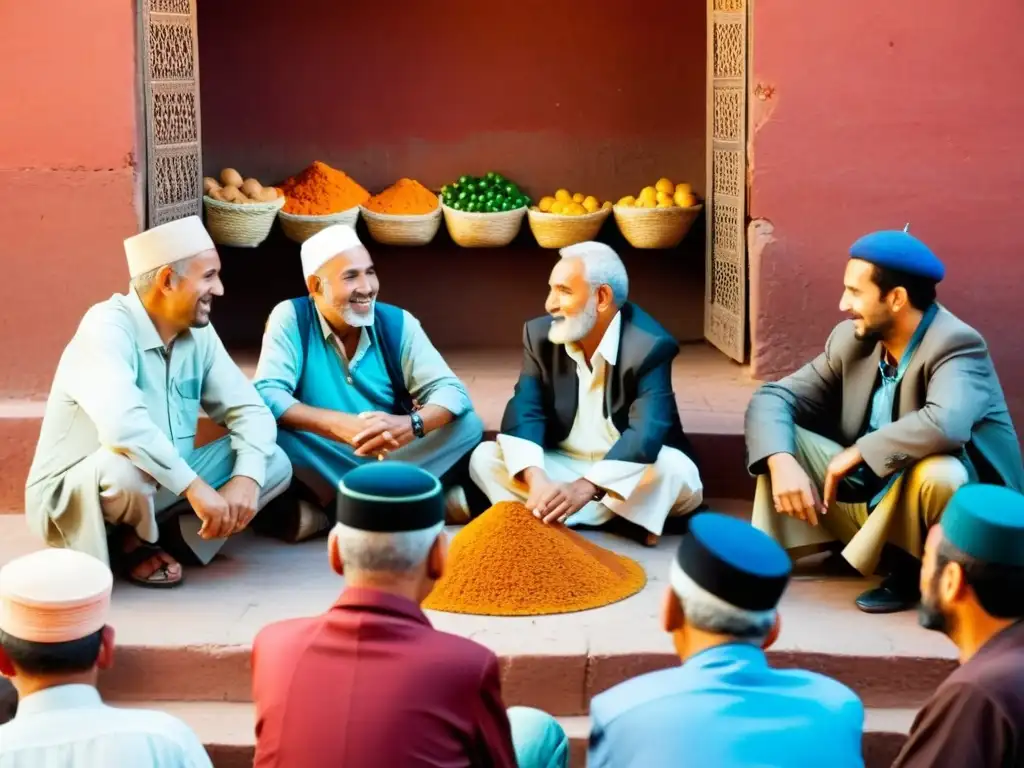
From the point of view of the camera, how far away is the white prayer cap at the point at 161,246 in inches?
178

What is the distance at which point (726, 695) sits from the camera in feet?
7.84

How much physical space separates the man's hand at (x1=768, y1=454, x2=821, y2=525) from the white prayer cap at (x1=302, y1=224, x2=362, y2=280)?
1.68 metres

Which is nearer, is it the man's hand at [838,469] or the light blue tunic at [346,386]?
the man's hand at [838,469]

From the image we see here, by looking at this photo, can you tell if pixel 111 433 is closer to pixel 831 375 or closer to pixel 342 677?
pixel 342 677

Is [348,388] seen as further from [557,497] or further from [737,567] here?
[737,567]

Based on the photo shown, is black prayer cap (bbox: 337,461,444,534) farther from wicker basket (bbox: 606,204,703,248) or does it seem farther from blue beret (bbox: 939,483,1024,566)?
wicker basket (bbox: 606,204,703,248)

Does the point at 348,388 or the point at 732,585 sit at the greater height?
the point at 732,585

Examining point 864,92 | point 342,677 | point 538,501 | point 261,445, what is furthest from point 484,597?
point 864,92

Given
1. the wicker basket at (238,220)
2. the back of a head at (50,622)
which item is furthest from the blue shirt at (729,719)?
the wicker basket at (238,220)

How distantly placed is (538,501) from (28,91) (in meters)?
2.59

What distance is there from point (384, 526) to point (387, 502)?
45 mm

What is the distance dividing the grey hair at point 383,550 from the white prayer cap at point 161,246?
213 centimetres

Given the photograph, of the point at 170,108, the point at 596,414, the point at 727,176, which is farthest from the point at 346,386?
the point at 727,176

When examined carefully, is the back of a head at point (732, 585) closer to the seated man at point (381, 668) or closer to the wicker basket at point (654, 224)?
the seated man at point (381, 668)
